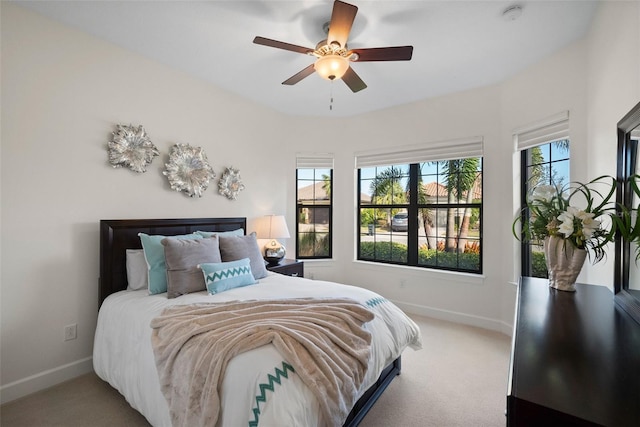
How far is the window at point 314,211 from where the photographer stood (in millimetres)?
4316

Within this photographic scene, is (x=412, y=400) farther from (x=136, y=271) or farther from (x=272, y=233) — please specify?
(x=136, y=271)

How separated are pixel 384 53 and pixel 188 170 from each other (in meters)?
2.15

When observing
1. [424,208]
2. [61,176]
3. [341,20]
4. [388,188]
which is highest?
[341,20]

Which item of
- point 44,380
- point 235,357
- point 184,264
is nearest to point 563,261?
point 235,357

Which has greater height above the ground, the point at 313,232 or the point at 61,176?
the point at 61,176

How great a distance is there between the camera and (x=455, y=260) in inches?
142

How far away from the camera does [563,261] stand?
63.6 inches

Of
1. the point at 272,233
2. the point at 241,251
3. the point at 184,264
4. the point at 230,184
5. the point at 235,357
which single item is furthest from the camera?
the point at 272,233

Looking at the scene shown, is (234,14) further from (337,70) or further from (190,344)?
(190,344)

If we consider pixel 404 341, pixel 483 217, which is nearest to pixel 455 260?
pixel 483 217

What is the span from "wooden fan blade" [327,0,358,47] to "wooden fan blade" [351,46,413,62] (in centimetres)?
14

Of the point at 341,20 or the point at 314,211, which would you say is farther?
the point at 314,211

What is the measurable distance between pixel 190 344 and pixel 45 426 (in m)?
1.25

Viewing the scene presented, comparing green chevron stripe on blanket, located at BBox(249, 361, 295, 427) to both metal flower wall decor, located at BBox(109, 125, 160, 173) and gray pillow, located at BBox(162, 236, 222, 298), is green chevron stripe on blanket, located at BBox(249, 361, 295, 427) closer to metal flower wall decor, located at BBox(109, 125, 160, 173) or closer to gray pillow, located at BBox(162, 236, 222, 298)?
gray pillow, located at BBox(162, 236, 222, 298)
